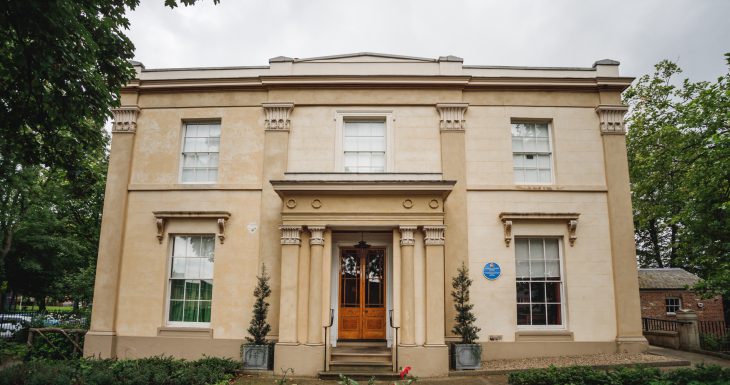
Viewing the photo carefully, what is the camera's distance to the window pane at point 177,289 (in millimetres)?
12312

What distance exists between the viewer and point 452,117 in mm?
12594

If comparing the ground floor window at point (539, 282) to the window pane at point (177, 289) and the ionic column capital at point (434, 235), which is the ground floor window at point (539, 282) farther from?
the window pane at point (177, 289)

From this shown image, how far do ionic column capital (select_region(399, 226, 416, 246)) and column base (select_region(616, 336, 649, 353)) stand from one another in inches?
230

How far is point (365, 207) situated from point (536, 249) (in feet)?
15.8

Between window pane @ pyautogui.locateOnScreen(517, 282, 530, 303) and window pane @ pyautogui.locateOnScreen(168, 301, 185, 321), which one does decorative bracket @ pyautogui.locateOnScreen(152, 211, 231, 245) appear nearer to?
window pane @ pyautogui.locateOnScreen(168, 301, 185, 321)

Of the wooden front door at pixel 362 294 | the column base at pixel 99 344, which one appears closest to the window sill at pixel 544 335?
the wooden front door at pixel 362 294

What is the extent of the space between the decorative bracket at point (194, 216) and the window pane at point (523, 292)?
25.9 ft

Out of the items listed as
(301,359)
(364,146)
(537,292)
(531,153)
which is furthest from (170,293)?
(531,153)

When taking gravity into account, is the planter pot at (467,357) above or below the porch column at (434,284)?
below

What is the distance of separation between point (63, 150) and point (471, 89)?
10.2m

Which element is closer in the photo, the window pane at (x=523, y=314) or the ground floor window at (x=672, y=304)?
the window pane at (x=523, y=314)

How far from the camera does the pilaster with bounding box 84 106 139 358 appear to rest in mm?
11852

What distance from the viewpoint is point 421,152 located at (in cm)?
1246

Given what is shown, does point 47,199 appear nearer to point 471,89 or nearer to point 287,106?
point 287,106
